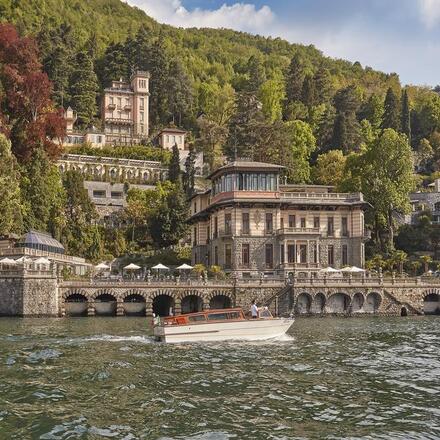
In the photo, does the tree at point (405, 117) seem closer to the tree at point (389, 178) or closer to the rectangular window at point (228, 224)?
the tree at point (389, 178)

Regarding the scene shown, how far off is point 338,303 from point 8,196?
34843 millimetres

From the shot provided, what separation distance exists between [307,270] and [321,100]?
70815 millimetres

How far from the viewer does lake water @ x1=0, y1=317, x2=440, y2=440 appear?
20.4 meters

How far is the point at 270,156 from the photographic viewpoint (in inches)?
4058

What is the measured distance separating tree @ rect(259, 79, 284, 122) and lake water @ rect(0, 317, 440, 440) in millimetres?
94050

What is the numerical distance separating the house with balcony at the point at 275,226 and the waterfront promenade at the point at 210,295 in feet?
22.5

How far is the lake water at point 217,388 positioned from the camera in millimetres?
20406

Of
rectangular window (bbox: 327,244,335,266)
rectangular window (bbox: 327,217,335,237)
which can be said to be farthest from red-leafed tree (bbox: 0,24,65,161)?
rectangular window (bbox: 327,244,335,266)

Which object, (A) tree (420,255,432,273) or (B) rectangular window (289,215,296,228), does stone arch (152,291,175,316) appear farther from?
(A) tree (420,255,432,273)

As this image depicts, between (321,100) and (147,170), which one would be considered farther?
(321,100)

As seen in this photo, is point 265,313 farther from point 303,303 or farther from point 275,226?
point 275,226

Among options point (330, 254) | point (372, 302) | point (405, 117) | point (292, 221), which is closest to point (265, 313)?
point (372, 302)

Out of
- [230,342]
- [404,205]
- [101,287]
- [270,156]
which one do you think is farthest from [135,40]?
[230,342]

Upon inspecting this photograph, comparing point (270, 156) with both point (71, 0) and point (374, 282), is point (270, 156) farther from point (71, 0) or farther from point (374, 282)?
point (71, 0)
